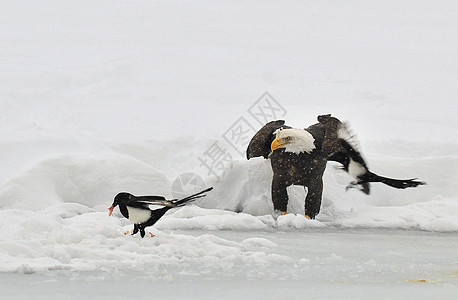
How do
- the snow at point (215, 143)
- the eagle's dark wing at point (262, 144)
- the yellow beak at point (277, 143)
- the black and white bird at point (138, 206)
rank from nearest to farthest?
the snow at point (215, 143)
the black and white bird at point (138, 206)
the yellow beak at point (277, 143)
the eagle's dark wing at point (262, 144)

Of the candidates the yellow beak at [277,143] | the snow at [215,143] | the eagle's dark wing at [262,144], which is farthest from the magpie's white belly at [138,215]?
the eagle's dark wing at [262,144]

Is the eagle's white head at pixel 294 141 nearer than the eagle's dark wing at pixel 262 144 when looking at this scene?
Yes

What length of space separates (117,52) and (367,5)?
21.6 feet

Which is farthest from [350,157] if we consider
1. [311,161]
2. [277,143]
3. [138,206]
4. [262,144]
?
[138,206]

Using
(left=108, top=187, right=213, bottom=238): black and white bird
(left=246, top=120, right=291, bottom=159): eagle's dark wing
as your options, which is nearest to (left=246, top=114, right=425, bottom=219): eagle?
(left=246, top=120, right=291, bottom=159): eagle's dark wing

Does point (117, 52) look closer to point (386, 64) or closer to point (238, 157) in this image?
point (386, 64)

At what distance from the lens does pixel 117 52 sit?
40.6ft

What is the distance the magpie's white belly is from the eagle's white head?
5.31 ft

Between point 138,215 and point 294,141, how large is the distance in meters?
1.84

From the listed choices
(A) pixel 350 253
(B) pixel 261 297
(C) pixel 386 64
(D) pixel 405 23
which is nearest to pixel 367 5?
(D) pixel 405 23

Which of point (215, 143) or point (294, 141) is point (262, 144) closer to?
point (294, 141)

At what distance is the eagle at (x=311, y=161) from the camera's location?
6.70 metres

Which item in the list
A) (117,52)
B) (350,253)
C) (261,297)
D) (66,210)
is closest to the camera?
(261,297)

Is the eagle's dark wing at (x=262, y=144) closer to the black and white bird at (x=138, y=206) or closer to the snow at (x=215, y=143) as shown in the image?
the snow at (x=215, y=143)
